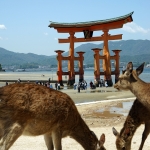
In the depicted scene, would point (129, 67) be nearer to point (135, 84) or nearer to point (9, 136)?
point (135, 84)

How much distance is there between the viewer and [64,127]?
6340 millimetres

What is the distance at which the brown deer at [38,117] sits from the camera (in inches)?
212

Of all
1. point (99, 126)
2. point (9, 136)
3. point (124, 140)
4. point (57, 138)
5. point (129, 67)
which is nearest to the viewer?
point (9, 136)

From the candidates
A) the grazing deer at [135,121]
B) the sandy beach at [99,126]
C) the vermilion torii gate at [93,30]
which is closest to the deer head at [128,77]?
the grazing deer at [135,121]

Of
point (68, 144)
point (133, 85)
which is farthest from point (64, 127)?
point (68, 144)

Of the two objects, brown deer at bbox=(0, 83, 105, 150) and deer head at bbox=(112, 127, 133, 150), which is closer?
brown deer at bbox=(0, 83, 105, 150)

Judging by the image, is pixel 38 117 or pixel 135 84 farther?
pixel 135 84

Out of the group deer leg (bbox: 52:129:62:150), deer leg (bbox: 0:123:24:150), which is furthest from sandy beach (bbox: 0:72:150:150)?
deer leg (bbox: 0:123:24:150)

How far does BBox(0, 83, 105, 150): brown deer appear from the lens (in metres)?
5.39

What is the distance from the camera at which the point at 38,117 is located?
18.7 feet

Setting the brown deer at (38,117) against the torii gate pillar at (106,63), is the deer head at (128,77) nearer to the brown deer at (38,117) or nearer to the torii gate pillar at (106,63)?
the brown deer at (38,117)

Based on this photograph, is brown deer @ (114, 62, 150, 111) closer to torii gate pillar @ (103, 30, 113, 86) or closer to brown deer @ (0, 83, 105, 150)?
brown deer @ (0, 83, 105, 150)

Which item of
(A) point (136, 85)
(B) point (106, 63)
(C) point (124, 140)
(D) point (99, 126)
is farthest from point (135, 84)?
(B) point (106, 63)

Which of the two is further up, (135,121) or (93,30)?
(93,30)
